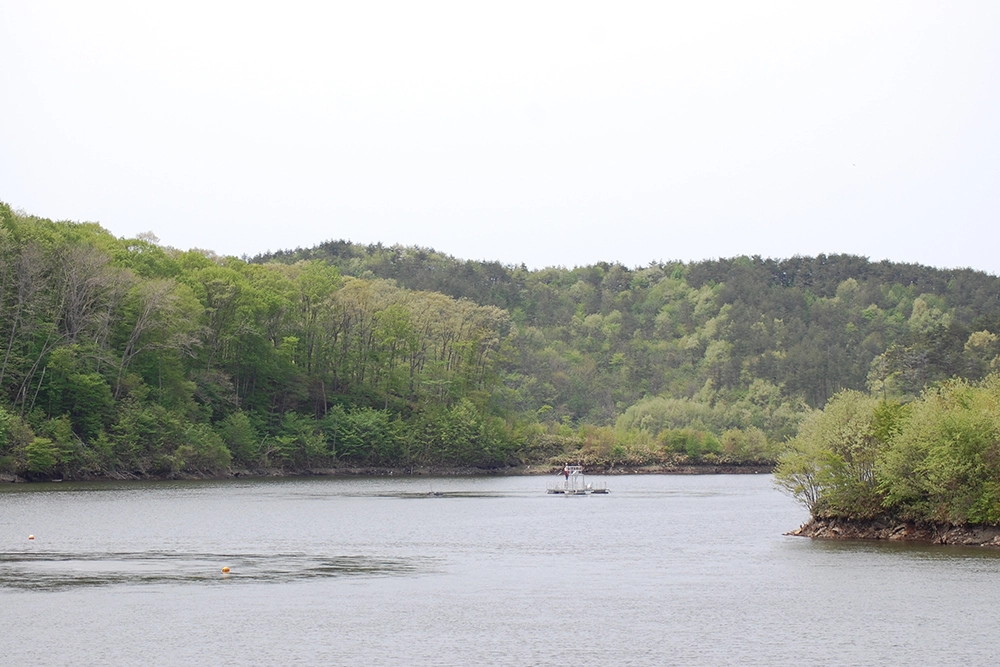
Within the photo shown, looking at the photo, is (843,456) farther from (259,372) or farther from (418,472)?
(418,472)

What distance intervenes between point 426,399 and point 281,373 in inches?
799

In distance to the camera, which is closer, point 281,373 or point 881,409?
point 881,409

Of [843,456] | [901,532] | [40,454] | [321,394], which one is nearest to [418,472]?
[321,394]

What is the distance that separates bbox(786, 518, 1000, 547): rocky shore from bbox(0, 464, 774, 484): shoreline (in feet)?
200

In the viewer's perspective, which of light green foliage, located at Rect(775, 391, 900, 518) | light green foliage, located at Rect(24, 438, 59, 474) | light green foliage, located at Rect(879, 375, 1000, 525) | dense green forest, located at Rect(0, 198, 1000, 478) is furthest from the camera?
dense green forest, located at Rect(0, 198, 1000, 478)

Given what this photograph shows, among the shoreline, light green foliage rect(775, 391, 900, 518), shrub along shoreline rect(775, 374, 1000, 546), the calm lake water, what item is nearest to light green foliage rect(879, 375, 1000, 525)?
shrub along shoreline rect(775, 374, 1000, 546)

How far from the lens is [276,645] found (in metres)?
31.2

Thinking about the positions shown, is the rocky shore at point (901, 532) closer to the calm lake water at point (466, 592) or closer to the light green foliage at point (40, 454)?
the calm lake water at point (466, 592)

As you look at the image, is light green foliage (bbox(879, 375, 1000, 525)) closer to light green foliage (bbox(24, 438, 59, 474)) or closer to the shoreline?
light green foliage (bbox(24, 438, 59, 474))

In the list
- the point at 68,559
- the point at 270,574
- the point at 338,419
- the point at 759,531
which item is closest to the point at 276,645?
the point at 270,574

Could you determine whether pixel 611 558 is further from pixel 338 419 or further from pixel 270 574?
pixel 338 419

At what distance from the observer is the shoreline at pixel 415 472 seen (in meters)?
99.1

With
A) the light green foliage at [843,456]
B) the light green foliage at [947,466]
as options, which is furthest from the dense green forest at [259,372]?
the light green foliage at [947,466]

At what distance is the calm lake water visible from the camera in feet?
101
